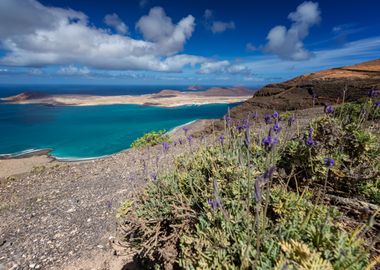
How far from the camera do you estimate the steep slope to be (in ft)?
54.7

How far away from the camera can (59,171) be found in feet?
32.6

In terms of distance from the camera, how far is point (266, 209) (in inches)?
50.1

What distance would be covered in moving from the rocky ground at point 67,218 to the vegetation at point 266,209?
0.63 metres

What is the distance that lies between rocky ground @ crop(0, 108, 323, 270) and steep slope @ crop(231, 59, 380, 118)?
458 inches

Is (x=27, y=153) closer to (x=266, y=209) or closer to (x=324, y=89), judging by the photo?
(x=324, y=89)

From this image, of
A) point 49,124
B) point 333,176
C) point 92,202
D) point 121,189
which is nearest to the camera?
point 333,176

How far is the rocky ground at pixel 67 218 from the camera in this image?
3.86 meters

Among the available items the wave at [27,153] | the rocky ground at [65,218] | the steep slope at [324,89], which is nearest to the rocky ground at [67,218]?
the rocky ground at [65,218]

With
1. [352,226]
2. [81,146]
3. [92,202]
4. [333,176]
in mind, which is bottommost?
[81,146]

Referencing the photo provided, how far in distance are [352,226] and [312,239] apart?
0.69 m

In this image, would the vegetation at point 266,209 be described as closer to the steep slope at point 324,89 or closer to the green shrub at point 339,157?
the green shrub at point 339,157

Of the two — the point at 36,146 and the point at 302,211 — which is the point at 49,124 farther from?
the point at 302,211

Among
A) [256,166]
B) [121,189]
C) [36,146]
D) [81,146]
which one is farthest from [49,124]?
[256,166]

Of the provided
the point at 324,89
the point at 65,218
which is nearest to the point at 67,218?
the point at 65,218
